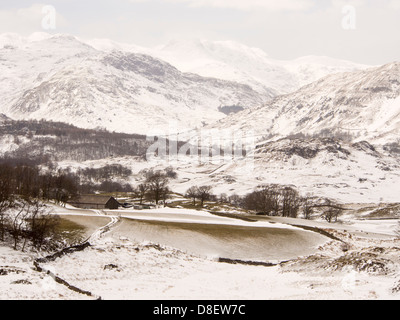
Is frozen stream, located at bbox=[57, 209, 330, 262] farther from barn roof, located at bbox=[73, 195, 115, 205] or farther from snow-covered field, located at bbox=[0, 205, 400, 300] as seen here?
barn roof, located at bbox=[73, 195, 115, 205]

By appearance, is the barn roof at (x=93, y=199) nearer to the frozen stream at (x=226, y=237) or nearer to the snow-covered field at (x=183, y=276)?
the frozen stream at (x=226, y=237)

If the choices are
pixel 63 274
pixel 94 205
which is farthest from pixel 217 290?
pixel 94 205

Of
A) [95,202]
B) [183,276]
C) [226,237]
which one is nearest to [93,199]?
[95,202]

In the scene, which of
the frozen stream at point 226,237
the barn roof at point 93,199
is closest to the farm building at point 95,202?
the barn roof at point 93,199

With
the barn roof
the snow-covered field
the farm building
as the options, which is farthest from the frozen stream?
the barn roof
